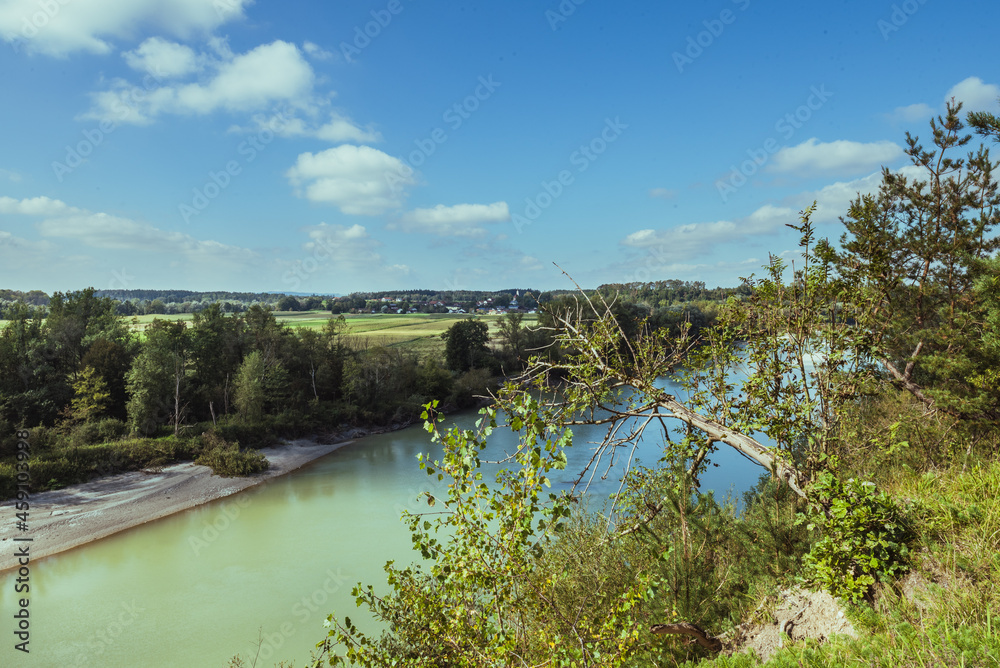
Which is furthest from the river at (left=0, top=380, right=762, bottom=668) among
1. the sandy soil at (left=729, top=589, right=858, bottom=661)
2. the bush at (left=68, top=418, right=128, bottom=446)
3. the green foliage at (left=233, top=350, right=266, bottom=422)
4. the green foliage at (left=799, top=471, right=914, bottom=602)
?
the bush at (left=68, top=418, right=128, bottom=446)

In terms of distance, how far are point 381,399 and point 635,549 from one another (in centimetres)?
3527

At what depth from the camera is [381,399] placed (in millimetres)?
39438

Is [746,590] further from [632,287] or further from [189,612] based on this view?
[189,612]

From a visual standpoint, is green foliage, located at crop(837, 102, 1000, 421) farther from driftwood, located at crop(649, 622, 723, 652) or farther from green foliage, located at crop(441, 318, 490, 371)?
green foliage, located at crop(441, 318, 490, 371)

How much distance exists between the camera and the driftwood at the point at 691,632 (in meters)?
4.25

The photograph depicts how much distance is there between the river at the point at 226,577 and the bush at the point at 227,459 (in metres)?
1.81

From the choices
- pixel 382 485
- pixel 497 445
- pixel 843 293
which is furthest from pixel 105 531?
pixel 843 293

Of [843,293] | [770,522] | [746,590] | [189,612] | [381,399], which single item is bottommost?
[189,612]

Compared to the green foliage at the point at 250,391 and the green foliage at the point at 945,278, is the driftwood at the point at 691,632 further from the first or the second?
the green foliage at the point at 250,391

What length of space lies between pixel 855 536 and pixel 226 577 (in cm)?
1838

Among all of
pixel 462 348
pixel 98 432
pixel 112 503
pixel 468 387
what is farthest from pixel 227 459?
pixel 462 348

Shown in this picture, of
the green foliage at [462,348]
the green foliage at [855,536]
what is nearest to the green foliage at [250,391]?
the green foliage at [462,348]

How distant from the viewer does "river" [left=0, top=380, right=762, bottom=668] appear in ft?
41.7

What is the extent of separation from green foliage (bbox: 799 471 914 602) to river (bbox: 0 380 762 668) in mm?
4974
